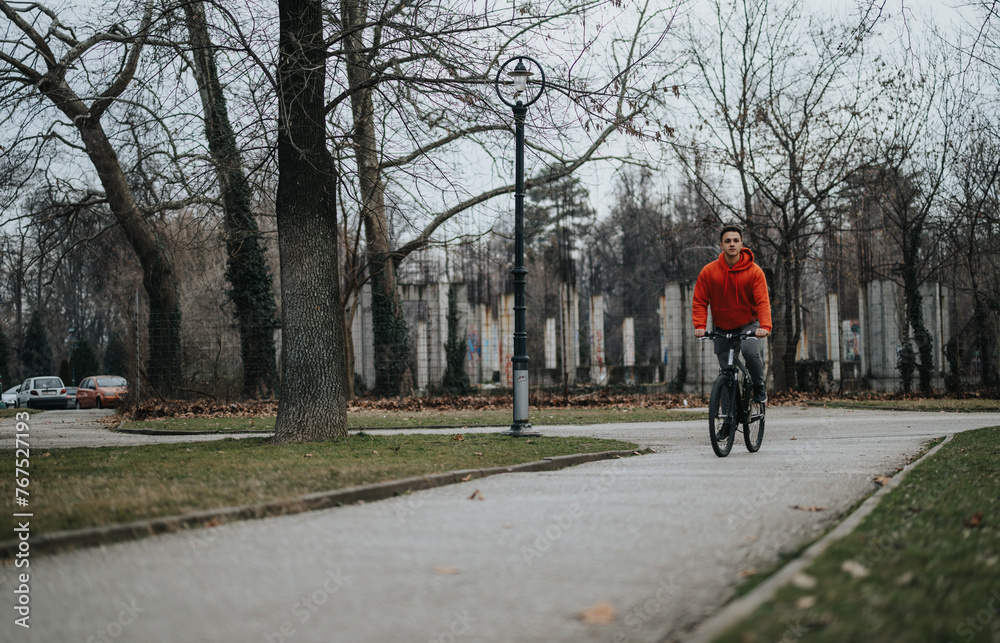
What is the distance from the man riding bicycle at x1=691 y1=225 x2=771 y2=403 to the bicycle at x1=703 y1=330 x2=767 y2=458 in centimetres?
7

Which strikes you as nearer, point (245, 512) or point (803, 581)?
point (803, 581)

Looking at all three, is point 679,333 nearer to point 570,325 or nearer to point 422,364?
point 570,325

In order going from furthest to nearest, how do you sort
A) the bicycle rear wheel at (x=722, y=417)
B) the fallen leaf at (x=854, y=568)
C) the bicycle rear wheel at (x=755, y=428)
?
the bicycle rear wheel at (x=755, y=428)
the bicycle rear wheel at (x=722, y=417)
the fallen leaf at (x=854, y=568)

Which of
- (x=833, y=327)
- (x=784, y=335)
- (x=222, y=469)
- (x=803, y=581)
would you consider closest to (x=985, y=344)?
(x=833, y=327)

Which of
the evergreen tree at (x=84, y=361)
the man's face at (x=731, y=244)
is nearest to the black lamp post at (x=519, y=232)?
the man's face at (x=731, y=244)

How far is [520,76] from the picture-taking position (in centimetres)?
1162

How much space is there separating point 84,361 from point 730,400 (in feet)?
203

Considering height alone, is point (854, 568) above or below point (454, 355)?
below

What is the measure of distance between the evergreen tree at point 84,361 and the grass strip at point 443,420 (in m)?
48.0

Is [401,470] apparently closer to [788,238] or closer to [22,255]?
[22,255]

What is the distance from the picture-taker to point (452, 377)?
27.6 m

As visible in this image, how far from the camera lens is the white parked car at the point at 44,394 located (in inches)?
1676

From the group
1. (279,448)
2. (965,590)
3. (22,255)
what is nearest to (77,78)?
(22,255)

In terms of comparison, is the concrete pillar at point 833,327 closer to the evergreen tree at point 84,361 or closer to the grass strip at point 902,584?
the grass strip at point 902,584
